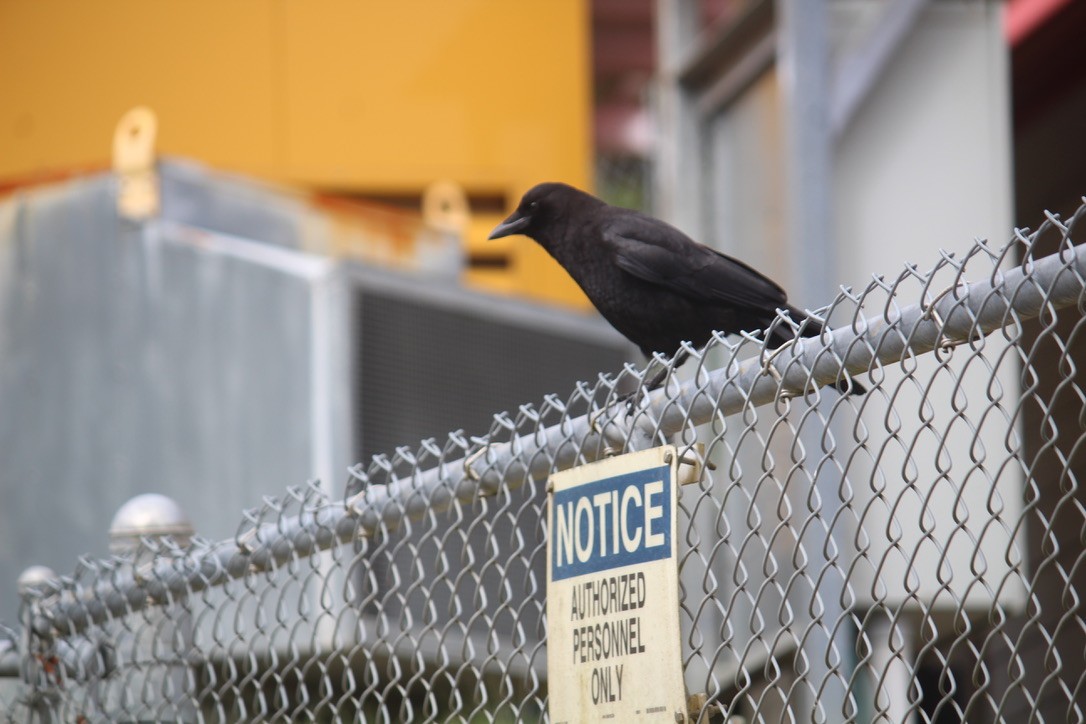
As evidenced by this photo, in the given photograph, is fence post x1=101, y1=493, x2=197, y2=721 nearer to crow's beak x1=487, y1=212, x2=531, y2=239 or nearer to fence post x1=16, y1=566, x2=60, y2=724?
fence post x1=16, y1=566, x2=60, y2=724

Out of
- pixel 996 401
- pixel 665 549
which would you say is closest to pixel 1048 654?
pixel 996 401

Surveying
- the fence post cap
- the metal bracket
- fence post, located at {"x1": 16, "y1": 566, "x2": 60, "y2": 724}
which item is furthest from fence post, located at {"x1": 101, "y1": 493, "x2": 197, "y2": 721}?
the metal bracket

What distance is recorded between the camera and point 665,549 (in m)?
1.95

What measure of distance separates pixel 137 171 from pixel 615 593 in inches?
147

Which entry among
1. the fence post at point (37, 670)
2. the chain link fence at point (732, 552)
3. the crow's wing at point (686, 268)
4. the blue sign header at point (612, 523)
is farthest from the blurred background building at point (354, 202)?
the blue sign header at point (612, 523)

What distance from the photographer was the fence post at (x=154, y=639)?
3012 mm

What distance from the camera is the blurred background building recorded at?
208 inches

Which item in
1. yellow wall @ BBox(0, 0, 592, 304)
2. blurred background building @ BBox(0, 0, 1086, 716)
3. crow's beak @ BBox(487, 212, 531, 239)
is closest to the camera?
crow's beak @ BBox(487, 212, 531, 239)

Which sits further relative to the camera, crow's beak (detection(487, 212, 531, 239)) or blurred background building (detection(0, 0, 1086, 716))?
blurred background building (detection(0, 0, 1086, 716))

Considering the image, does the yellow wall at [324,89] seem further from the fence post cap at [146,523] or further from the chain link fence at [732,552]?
the fence post cap at [146,523]

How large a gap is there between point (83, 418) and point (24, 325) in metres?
0.41

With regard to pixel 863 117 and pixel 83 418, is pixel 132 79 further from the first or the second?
pixel 863 117

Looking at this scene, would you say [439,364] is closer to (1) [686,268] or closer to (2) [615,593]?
(1) [686,268]

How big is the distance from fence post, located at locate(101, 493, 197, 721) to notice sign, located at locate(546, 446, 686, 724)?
110 cm
